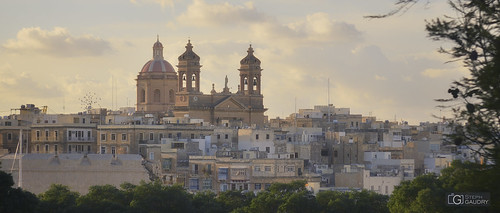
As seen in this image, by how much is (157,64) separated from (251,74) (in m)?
16.2

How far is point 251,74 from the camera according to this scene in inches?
6555

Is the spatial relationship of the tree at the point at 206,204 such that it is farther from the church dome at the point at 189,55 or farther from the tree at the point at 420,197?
the church dome at the point at 189,55

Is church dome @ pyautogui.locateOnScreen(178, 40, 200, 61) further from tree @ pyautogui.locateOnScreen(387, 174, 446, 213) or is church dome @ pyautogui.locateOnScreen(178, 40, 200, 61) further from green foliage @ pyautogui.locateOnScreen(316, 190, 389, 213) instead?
tree @ pyautogui.locateOnScreen(387, 174, 446, 213)

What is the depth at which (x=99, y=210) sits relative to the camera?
9612 centimetres

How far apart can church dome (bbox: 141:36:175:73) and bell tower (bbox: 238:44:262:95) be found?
45.3ft

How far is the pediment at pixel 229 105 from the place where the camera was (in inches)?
6368

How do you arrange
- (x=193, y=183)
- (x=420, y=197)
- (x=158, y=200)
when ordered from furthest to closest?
(x=193, y=183)
(x=158, y=200)
(x=420, y=197)

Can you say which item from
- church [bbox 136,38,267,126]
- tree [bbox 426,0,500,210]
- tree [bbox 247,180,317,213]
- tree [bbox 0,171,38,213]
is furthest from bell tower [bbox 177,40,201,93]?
tree [bbox 426,0,500,210]

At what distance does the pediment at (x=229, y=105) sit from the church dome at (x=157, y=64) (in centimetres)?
1793

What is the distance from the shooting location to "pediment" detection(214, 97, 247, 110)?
162 metres

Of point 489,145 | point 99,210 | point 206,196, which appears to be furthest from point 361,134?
point 489,145

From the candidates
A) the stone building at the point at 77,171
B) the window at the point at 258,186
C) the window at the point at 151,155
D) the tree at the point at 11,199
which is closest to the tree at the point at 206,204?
the stone building at the point at 77,171

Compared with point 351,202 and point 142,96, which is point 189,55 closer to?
point 142,96

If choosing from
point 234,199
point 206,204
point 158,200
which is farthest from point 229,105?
point 158,200
